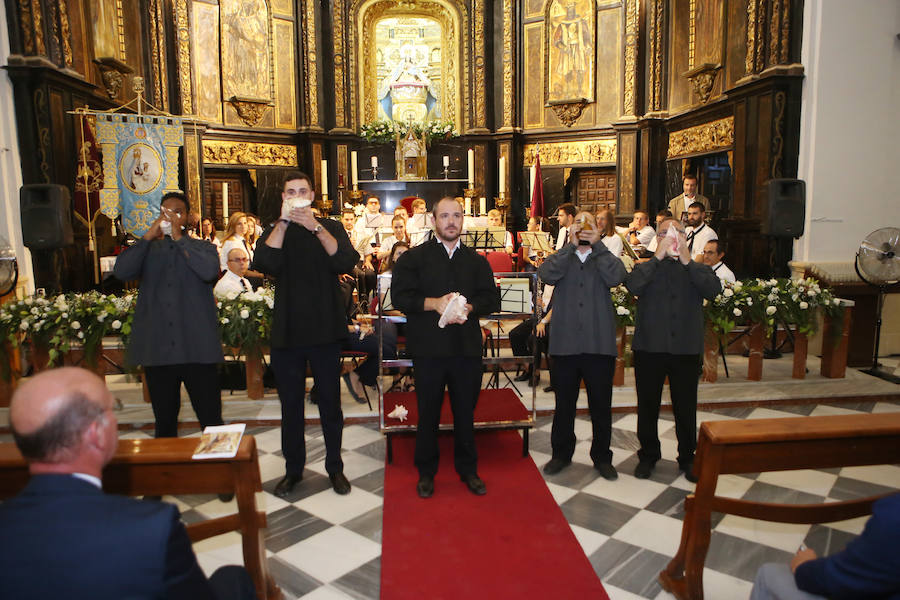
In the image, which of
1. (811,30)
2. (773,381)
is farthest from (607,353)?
(811,30)

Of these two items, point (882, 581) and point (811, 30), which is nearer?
point (882, 581)

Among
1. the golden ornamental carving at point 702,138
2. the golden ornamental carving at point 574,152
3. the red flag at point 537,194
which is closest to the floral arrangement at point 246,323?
the golden ornamental carving at point 702,138

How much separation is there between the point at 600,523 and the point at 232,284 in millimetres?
3887

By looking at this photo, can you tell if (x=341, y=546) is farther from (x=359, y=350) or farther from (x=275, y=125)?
(x=275, y=125)

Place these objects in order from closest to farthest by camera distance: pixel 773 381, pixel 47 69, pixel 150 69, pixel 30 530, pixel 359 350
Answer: pixel 30 530
pixel 359 350
pixel 773 381
pixel 47 69
pixel 150 69

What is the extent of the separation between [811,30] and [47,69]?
8401 millimetres

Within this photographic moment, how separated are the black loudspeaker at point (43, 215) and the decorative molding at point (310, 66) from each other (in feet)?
24.3

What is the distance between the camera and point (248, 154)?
12.3 m

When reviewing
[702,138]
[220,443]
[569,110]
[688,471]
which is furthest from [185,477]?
[569,110]

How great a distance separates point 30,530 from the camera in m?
1.21

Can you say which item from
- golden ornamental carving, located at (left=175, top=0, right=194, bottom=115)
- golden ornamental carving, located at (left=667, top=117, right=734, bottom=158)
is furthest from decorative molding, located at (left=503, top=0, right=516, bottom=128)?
golden ornamental carving, located at (left=175, top=0, right=194, bottom=115)

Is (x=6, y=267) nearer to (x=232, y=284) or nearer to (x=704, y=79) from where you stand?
(x=232, y=284)

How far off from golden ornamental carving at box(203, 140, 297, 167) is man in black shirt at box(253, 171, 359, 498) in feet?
30.3

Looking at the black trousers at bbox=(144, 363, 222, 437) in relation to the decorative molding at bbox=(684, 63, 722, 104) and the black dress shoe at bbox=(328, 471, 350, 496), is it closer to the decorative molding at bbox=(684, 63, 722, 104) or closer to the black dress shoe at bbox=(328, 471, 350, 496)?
the black dress shoe at bbox=(328, 471, 350, 496)
